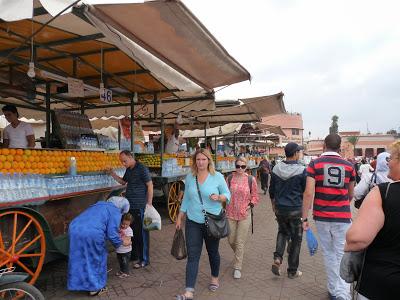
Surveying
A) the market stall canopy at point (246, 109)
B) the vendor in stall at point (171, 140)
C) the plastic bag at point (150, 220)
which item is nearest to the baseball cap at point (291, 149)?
the plastic bag at point (150, 220)

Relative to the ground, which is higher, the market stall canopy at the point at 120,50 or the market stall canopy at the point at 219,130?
the market stall canopy at the point at 120,50

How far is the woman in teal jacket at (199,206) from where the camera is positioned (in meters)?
3.88

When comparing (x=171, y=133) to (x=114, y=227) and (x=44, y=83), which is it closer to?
(x=44, y=83)

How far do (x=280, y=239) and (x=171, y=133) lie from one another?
5.29 metres

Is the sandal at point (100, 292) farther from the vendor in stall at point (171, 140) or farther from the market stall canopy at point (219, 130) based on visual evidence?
the market stall canopy at point (219, 130)

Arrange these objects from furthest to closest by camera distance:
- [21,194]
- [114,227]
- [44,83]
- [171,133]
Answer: [171,133] → [44,83] → [114,227] → [21,194]

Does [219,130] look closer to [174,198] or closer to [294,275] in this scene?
[174,198]

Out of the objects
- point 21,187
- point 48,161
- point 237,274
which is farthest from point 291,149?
point 21,187

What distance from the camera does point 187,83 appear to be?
5211 mm

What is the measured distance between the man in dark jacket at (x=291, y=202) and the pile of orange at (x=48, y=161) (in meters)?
2.77

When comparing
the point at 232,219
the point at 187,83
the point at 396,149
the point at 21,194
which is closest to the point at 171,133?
the point at 187,83

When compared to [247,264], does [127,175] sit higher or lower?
higher

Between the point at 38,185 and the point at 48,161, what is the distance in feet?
1.50

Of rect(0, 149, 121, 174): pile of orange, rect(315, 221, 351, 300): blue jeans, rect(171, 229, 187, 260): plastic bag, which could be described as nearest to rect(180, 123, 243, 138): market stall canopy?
rect(0, 149, 121, 174): pile of orange
